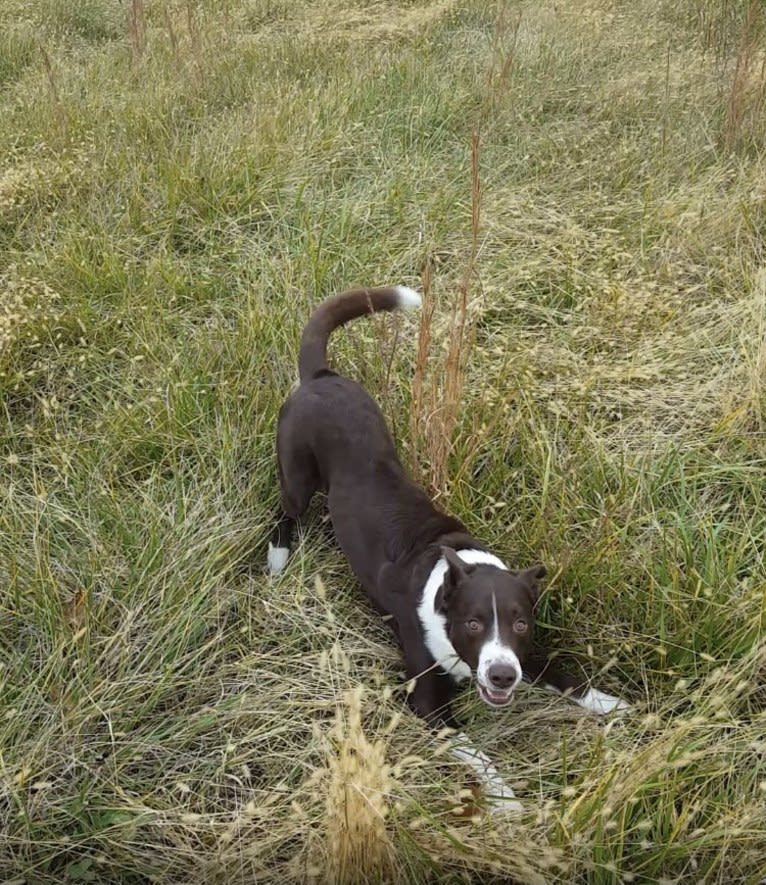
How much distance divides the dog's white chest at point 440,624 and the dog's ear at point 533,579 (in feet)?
0.41

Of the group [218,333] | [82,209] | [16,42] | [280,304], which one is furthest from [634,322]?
[16,42]

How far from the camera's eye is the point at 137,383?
3082 millimetres

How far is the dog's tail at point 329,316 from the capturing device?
2.71 metres

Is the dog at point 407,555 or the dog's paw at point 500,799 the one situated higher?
the dog at point 407,555

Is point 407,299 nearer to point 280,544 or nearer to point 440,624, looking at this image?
point 280,544

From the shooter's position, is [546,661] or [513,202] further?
[513,202]

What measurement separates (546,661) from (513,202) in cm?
243

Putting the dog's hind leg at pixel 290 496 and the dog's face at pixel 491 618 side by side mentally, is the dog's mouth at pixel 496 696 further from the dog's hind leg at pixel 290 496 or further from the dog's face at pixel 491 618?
the dog's hind leg at pixel 290 496

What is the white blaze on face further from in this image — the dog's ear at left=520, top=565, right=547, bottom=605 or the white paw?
the white paw

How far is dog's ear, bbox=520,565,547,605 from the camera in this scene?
201 cm

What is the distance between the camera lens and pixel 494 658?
73.5 inches

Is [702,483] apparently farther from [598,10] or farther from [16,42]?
[16,42]

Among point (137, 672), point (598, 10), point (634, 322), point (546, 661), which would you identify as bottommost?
point (546, 661)

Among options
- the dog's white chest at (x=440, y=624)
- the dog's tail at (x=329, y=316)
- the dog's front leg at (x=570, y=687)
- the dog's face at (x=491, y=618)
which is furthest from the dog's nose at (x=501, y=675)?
the dog's tail at (x=329, y=316)
